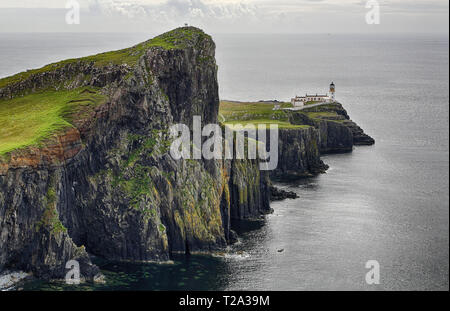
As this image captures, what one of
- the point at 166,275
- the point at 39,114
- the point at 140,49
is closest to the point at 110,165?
the point at 39,114

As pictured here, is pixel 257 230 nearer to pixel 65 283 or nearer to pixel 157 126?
pixel 157 126

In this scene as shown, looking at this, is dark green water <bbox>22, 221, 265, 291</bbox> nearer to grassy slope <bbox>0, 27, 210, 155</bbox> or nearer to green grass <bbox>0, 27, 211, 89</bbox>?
grassy slope <bbox>0, 27, 210, 155</bbox>

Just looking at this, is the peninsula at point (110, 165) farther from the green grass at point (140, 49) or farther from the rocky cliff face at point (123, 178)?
the green grass at point (140, 49)

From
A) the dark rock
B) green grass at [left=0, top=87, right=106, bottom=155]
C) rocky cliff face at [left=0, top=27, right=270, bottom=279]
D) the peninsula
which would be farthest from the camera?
the dark rock

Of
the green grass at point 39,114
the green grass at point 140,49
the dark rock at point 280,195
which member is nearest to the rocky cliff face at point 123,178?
the green grass at point 140,49

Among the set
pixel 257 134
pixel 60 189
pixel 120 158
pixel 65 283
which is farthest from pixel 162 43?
pixel 257 134

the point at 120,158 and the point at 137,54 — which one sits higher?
the point at 137,54

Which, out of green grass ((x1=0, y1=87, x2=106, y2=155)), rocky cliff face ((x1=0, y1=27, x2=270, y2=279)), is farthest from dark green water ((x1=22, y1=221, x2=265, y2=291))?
green grass ((x1=0, y1=87, x2=106, y2=155))
